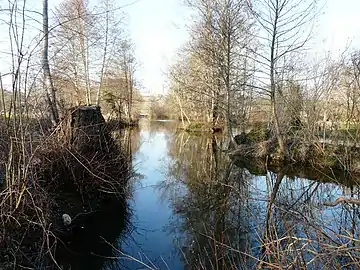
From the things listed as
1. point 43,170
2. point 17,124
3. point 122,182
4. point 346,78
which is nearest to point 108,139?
point 122,182

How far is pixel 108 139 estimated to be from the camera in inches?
267

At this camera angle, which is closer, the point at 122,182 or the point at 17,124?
the point at 17,124

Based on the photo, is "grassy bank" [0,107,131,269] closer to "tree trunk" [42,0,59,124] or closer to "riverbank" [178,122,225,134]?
"tree trunk" [42,0,59,124]

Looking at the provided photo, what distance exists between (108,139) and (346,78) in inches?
272

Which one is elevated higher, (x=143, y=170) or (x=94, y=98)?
(x=94, y=98)

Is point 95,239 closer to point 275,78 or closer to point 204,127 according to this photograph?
point 275,78

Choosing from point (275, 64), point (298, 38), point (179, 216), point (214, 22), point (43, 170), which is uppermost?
point (214, 22)

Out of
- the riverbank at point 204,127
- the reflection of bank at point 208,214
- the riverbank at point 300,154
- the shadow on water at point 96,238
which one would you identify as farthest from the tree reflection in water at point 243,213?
the riverbank at point 204,127

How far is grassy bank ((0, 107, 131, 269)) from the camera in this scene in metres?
3.62

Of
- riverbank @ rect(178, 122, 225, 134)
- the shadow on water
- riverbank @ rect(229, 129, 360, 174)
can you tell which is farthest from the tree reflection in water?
riverbank @ rect(178, 122, 225, 134)

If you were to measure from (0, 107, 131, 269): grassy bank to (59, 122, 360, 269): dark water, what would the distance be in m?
0.46

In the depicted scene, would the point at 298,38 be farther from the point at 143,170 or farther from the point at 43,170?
the point at 43,170

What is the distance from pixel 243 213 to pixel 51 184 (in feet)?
11.1

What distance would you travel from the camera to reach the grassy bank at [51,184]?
362cm
